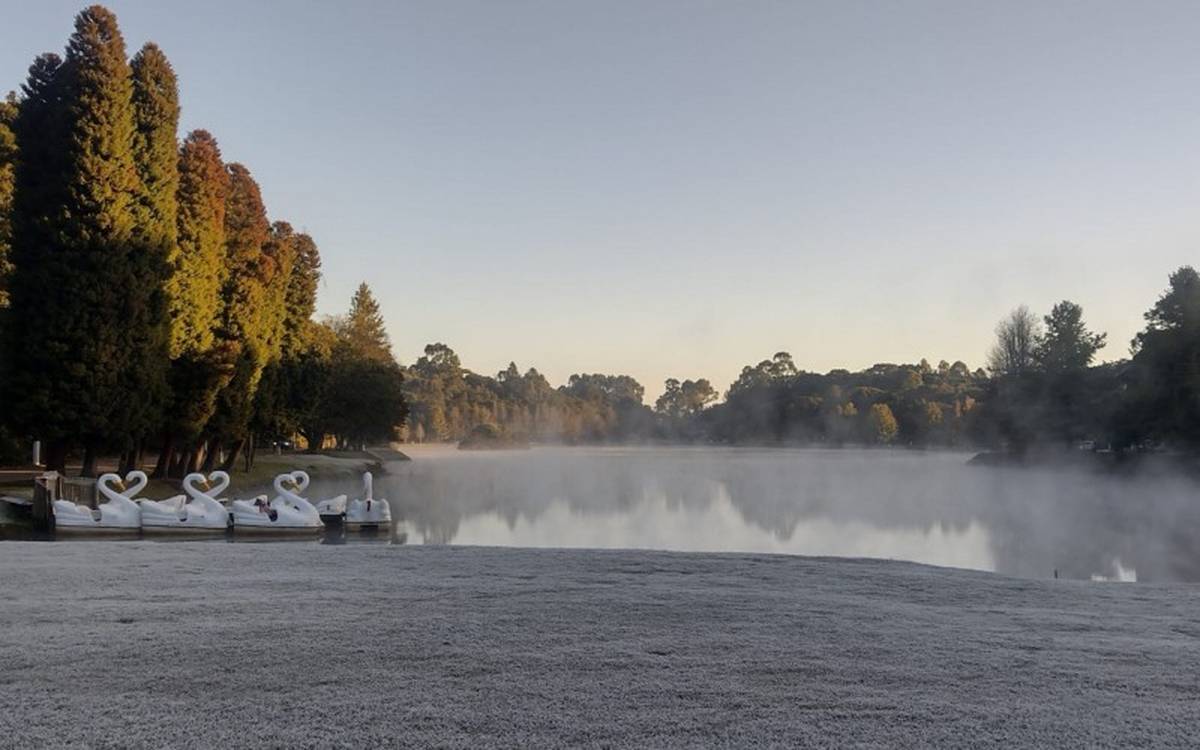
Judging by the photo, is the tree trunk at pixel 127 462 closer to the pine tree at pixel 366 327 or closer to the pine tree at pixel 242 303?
the pine tree at pixel 242 303

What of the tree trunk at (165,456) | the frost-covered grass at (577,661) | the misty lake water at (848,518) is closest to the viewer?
the frost-covered grass at (577,661)

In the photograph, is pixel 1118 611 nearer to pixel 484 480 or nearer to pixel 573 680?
pixel 573 680

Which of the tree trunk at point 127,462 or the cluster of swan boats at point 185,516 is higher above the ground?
the tree trunk at point 127,462

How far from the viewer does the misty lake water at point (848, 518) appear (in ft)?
42.5

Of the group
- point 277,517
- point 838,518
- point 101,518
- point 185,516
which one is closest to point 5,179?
point 101,518

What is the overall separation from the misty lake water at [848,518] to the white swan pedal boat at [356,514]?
0.56 metres

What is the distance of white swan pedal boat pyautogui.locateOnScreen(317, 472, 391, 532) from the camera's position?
1492cm

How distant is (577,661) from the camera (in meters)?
4.19

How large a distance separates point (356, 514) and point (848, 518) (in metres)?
9.71

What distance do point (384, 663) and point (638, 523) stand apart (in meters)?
12.9

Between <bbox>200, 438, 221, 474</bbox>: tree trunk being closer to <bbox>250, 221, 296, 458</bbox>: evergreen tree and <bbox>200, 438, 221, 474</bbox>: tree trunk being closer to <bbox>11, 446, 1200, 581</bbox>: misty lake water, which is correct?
<bbox>250, 221, 296, 458</bbox>: evergreen tree

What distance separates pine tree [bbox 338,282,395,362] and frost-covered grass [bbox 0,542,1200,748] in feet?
164

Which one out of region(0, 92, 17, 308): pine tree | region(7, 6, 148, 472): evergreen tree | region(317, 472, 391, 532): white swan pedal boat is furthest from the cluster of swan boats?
region(0, 92, 17, 308): pine tree

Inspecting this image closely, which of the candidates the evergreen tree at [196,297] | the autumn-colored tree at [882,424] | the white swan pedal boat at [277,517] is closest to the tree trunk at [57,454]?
the evergreen tree at [196,297]
